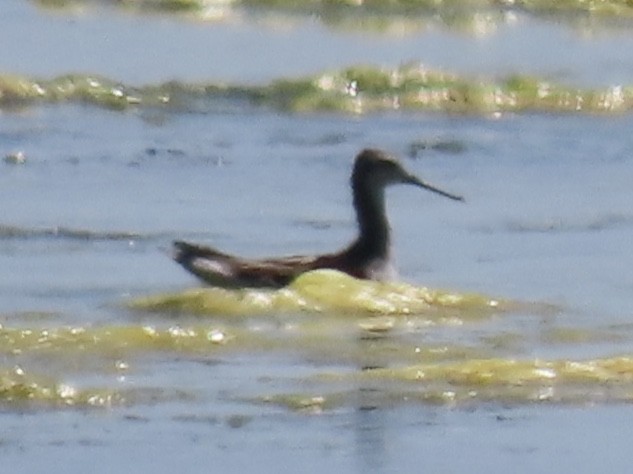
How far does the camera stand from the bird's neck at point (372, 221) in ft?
49.8

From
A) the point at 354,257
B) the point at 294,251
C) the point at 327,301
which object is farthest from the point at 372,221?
the point at 327,301

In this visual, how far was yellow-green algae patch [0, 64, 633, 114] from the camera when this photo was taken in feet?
78.9

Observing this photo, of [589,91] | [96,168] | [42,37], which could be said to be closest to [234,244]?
[96,168]

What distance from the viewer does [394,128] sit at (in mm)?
23031

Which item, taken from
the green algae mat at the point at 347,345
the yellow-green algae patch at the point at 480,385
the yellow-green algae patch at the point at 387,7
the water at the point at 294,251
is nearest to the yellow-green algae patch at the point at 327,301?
the green algae mat at the point at 347,345

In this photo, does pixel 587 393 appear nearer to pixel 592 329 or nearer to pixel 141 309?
→ pixel 592 329

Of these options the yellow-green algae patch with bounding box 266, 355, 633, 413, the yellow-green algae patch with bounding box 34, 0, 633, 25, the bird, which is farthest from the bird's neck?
A: the yellow-green algae patch with bounding box 34, 0, 633, 25

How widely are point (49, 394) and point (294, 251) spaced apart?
5459 millimetres

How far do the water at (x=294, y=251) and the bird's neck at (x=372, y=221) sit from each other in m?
0.39

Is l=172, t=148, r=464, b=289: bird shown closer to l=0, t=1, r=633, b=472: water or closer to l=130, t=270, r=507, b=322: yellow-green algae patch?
l=130, t=270, r=507, b=322: yellow-green algae patch

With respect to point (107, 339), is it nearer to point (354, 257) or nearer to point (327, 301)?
point (327, 301)

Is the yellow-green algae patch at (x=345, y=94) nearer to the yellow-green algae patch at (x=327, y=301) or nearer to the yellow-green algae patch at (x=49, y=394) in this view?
the yellow-green algae patch at (x=327, y=301)

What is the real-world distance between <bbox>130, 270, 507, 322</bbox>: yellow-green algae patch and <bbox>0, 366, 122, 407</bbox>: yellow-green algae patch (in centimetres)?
241

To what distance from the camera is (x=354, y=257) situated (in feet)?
49.4
